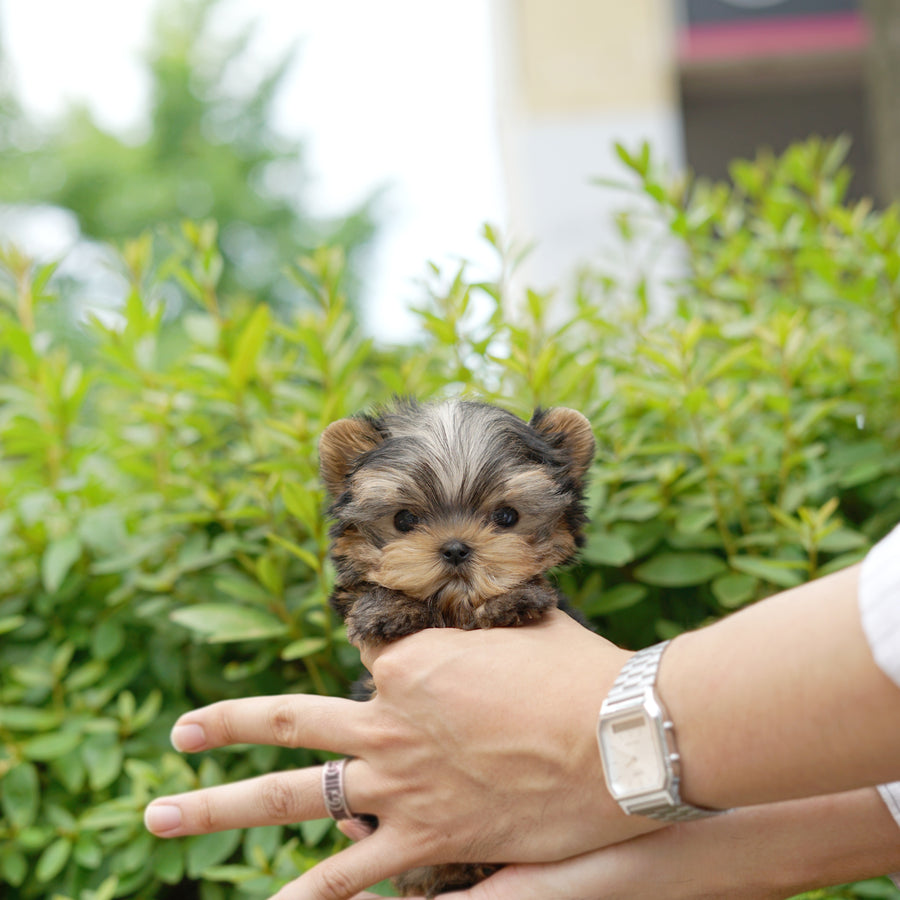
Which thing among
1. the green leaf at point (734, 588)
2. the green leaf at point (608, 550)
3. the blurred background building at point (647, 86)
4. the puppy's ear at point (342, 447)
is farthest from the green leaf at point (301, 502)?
the blurred background building at point (647, 86)

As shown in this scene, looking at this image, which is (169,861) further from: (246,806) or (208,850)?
(246,806)

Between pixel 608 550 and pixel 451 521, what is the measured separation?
22.8 inches

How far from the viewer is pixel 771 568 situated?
89.7 inches

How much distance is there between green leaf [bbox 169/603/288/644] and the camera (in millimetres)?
2256

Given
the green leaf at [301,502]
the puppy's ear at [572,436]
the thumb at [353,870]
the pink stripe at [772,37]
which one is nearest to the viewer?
the thumb at [353,870]

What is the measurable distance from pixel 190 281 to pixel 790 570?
77.6 inches

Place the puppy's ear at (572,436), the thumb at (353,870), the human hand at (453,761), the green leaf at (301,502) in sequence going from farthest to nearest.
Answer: the green leaf at (301,502) < the puppy's ear at (572,436) < the thumb at (353,870) < the human hand at (453,761)

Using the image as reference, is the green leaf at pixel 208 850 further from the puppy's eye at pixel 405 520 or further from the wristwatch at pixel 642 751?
the wristwatch at pixel 642 751

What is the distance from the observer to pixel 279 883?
7.07 ft

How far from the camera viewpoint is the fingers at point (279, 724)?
193 cm

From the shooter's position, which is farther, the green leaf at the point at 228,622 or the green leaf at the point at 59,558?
the green leaf at the point at 59,558

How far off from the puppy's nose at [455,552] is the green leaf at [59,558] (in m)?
1.26

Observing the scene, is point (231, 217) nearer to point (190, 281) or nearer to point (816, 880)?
point (190, 281)

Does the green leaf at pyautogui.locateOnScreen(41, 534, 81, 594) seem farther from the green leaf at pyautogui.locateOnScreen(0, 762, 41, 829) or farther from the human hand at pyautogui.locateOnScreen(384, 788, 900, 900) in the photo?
the human hand at pyautogui.locateOnScreen(384, 788, 900, 900)
